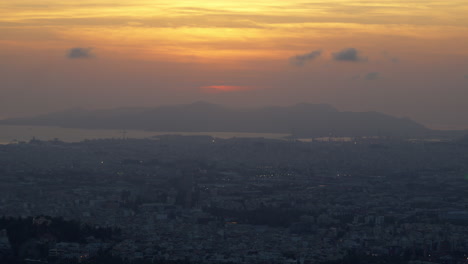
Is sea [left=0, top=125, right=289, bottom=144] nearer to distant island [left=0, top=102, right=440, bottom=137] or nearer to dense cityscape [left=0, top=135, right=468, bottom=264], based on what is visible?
distant island [left=0, top=102, right=440, bottom=137]

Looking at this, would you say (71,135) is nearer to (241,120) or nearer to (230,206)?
(241,120)

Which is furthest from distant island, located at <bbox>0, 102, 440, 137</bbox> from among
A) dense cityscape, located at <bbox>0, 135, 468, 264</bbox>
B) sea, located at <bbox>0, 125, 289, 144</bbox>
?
dense cityscape, located at <bbox>0, 135, 468, 264</bbox>

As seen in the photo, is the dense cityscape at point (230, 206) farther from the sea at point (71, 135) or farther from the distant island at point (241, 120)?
the distant island at point (241, 120)

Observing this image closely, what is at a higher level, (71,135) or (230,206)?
(71,135)

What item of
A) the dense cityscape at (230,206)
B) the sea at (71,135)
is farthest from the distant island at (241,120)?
the dense cityscape at (230,206)

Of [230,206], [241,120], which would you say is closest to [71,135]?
[241,120]

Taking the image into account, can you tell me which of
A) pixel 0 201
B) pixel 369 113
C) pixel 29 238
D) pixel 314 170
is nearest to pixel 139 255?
pixel 29 238
